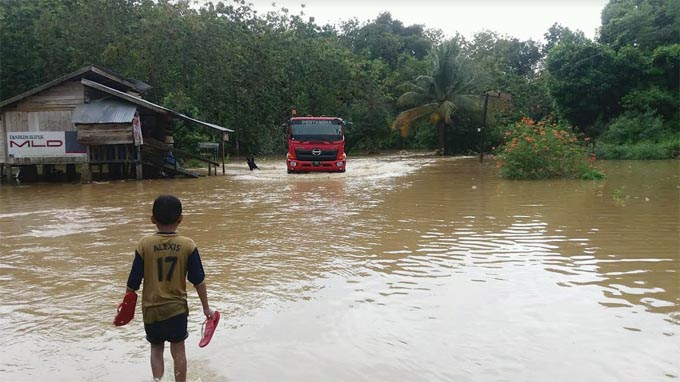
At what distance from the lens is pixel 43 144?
21.5 m

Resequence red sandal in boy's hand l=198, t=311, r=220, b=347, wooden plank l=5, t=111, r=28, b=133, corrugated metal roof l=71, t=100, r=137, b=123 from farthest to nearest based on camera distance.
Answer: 1. wooden plank l=5, t=111, r=28, b=133
2. corrugated metal roof l=71, t=100, r=137, b=123
3. red sandal in boy's hand l=198, t=311, r=220, b=347

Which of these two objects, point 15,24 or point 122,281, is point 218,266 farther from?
point 15,24

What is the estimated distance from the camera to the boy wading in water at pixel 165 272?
11.5 ft

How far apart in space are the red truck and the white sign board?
26.1 ft

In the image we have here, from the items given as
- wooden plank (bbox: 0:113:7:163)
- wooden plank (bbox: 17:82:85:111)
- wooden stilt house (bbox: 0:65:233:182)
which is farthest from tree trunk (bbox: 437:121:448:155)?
wooden plank (bbox: 0:113:7:163)

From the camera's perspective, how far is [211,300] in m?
5.54

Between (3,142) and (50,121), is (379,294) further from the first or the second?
(3,142)

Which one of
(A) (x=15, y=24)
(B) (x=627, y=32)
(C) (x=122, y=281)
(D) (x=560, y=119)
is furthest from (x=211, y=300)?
(B) (x=627, y=32)

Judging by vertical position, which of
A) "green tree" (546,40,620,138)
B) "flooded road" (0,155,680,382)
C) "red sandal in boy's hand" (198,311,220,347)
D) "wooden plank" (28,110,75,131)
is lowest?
"flooded road" (0,155,680,382)

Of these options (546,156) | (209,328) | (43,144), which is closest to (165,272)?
(209,328)

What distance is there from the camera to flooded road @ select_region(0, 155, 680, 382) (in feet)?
13.2

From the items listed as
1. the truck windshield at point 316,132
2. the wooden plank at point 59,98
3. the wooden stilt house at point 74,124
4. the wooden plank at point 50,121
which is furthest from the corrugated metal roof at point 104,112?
the truck windshield at point 316,132

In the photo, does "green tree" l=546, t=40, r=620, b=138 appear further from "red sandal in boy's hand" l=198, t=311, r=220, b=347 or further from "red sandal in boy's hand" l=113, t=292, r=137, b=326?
"red sandal in boy's hand" l=113, t=292, r=137, b=326

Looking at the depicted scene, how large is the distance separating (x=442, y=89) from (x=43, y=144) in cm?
2605
